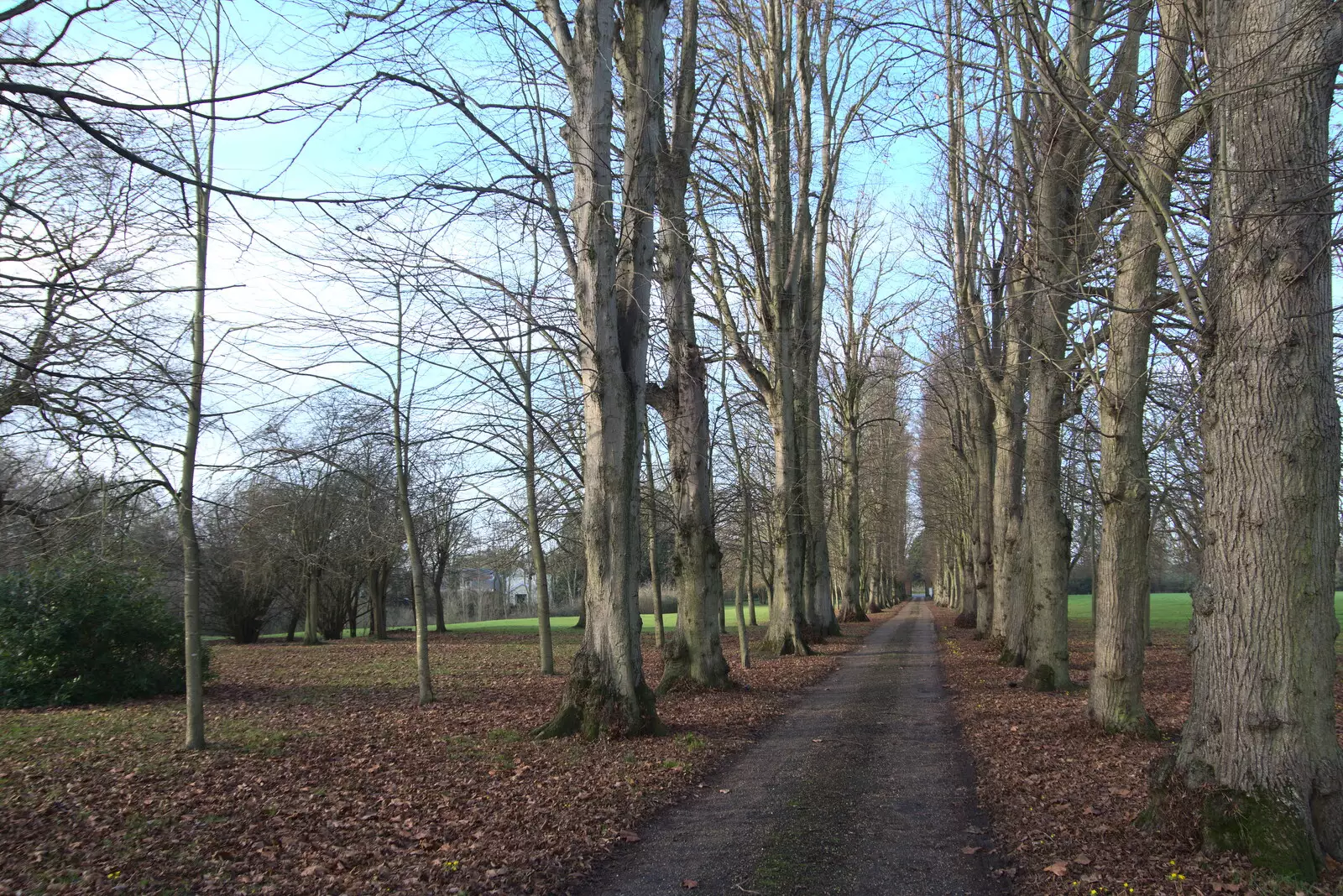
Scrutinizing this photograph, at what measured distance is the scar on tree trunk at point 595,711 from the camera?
8.89 metres

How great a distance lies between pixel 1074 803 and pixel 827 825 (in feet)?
6.46

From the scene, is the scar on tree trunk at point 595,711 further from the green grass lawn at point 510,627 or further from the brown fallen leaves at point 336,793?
the green grass lawn at point 510,627

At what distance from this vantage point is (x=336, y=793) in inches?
281

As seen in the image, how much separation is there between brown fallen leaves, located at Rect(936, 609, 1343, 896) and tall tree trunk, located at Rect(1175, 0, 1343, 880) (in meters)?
0.33

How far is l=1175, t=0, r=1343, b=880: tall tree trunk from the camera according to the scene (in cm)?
485

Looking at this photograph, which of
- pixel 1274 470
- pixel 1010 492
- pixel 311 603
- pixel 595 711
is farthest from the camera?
pixel 311 603

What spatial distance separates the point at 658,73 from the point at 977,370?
9908 mm

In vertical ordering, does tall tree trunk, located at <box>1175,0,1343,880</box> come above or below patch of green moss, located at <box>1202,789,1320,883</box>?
above

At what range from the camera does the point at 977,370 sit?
56.8ft

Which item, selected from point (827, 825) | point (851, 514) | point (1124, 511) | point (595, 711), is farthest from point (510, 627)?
point (827, 825)

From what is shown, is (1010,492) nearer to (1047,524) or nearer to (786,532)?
(786,532)

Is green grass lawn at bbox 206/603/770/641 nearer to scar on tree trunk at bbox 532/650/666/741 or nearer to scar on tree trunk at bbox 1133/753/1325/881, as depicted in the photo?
scar on tree trunk at bbox 532/650/666/741

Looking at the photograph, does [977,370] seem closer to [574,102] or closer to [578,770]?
[574,102]

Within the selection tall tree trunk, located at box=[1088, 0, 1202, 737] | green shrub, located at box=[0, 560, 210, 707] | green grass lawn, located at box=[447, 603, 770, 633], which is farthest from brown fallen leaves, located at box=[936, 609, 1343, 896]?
green grass lawn, located at box=[447, 603, 770, 633]
